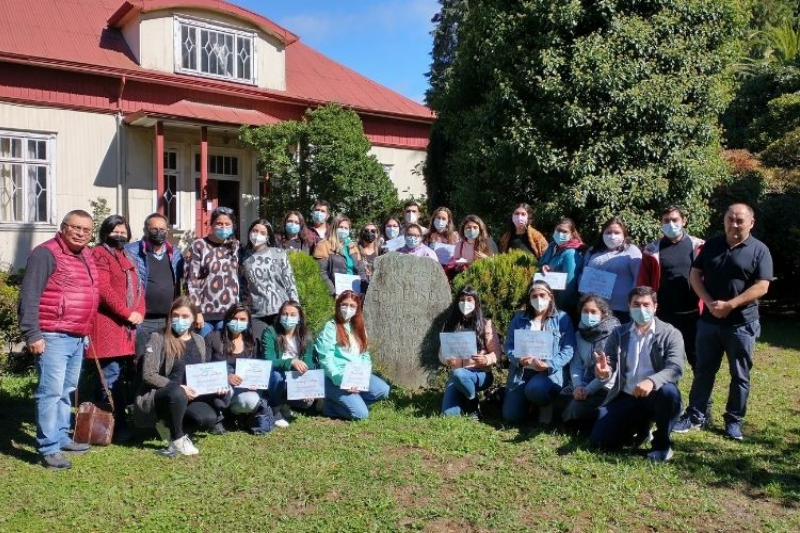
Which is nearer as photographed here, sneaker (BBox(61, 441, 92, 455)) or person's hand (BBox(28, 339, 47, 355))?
person's hand (BBox(28, 339, 47, 355))

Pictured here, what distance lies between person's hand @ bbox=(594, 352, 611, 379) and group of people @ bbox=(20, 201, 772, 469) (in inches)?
0.8

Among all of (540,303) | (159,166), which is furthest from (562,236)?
(159,166)

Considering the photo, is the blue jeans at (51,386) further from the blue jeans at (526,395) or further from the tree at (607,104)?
the tree at (607,104)

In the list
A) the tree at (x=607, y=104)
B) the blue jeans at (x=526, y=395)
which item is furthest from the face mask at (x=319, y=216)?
the blue jeans at (x=526, y=395)

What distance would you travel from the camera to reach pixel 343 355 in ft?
22.3

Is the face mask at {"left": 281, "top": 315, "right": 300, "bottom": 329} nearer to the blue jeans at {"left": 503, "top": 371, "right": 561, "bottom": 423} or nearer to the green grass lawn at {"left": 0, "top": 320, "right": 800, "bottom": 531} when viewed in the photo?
the green grass lawn at {"left": 0, "top": 320, "right": 800, "bottom": 531}

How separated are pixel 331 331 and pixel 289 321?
45 centimetres

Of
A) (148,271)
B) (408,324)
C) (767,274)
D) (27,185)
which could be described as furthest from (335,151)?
(767,274)

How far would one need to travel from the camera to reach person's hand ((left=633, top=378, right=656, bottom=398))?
524 centimetres

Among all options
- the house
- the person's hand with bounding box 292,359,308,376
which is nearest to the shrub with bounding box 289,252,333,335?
the person's hand with bounding box 292,359,308,376

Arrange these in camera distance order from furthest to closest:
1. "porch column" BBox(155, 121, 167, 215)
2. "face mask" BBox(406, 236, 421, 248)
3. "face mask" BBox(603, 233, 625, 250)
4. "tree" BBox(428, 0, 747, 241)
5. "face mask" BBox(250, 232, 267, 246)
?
"porch column" BBox(155, 121, 167, 215), "tree" BBox(428, 0, 747, 241), "face mask" BBox(406, 236, 421, 248), "face mask" BBox(250, 232, 267, 246), "face mask" BBox(603, 233, 625, 250)

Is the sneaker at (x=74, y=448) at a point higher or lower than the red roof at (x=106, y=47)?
lower

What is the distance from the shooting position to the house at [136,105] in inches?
559

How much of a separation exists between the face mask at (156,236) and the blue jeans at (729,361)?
497 centimetres
